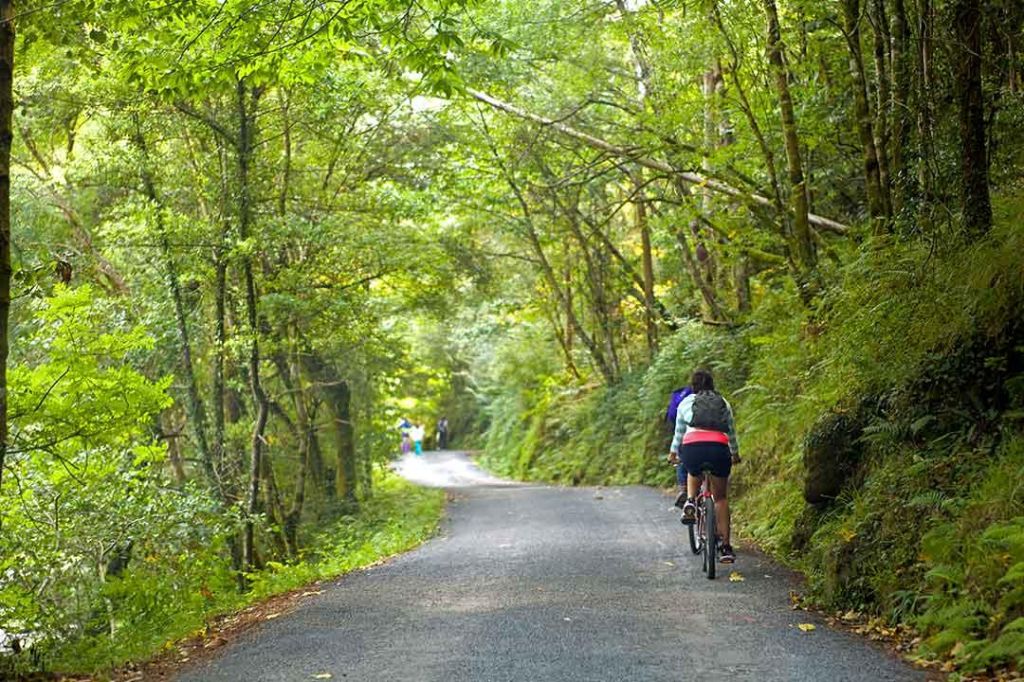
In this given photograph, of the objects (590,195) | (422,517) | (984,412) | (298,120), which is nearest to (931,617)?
(984,412)

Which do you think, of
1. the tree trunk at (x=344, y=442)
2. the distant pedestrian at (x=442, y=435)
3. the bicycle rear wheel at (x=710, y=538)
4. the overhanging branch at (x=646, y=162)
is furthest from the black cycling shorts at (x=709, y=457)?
the distant pedestrian at (x=442, y=435)

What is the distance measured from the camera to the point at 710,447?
32.8 ft

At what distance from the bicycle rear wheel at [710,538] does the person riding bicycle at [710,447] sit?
0.20 metres

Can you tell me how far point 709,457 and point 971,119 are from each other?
377 centimetres

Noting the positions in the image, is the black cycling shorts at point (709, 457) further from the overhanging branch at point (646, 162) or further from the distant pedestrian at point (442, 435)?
the distant pedestrian at point (442, 435)

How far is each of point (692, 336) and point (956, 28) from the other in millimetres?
12728

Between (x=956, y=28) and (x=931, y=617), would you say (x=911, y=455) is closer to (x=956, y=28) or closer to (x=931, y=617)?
(x=931, y=617)

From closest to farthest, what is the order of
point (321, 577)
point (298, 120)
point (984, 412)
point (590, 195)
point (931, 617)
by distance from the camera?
point (931, 617) < point (984, 412) < point (321, 577) < point (298, 120) < point (590, 195)

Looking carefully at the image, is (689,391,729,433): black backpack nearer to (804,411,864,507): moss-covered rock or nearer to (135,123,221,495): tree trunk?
(804,411,864,507): moss-covered rock

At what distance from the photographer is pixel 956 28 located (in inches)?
336

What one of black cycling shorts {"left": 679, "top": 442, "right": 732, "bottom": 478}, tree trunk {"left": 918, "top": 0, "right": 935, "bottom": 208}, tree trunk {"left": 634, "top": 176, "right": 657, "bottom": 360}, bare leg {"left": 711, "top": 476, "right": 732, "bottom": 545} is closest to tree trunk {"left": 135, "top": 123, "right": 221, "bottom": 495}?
black cycling shorts {"left": 679, "top": 442, "right": 732, "bottom": 478}

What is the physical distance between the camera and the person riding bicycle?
9922mm

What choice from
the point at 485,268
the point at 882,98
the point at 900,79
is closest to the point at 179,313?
the point at 485,268

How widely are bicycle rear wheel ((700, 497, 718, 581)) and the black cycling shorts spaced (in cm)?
36
